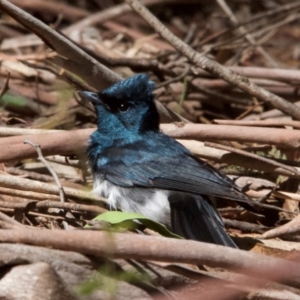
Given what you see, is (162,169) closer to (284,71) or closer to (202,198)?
(202,198)

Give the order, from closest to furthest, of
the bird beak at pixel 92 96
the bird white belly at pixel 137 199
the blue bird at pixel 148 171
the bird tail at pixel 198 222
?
1. the bird tail at pixel 198 222
2. the blue bird at pixel 148 171
3. the bird white belly at pixel 137 199
4. the bird beak at pixel 92 96

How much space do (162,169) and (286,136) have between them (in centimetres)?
66

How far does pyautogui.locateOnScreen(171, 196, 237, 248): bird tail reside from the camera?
360cm

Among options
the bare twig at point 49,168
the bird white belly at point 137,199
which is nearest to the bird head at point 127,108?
the bird white belly at point 137,199

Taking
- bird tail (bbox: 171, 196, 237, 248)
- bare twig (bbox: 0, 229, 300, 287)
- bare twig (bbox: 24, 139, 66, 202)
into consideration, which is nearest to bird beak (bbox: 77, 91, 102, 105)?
bare twig (bbox: 24, 139, 66, 202)

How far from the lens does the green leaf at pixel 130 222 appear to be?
11.0 ft

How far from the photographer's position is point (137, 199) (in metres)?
4.17

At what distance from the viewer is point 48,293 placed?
278cm

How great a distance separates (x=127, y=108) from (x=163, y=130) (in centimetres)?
25

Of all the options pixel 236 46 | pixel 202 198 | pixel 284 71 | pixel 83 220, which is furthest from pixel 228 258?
pixel 236 46

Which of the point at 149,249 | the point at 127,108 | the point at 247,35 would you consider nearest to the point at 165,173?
the point at 127,108

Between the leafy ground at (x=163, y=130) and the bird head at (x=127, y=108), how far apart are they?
107 mm

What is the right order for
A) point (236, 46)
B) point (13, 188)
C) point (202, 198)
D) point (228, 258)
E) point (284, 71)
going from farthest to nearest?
point (236, 46), point (284, 71), point (202, 198), point (13, 188), point (228, 258)

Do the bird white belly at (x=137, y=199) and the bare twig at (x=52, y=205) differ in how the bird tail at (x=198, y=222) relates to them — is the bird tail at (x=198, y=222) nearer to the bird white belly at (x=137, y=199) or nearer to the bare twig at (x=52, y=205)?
the bird white belly at (x=137, y=199)
